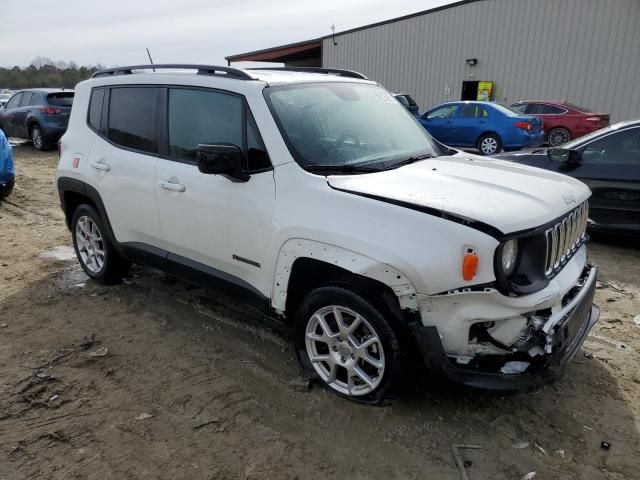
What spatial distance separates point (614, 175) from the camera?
219 inches

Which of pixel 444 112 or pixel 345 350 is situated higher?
pixel 444 112

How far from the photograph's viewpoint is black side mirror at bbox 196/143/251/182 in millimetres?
2957

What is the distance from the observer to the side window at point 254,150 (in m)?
3.14

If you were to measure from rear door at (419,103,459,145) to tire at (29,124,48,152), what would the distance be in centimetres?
1090

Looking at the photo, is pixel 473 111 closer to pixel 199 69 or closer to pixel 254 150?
pixel 199 69

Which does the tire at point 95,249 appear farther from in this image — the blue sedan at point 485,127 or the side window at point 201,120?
the blue sedan at point 485,127

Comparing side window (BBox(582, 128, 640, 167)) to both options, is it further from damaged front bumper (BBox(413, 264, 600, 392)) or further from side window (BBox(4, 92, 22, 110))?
side window (BBox(4, 92, 22, 110))

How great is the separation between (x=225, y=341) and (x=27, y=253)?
3.51 metres

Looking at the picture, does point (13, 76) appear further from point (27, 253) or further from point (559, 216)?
point (559, 216)

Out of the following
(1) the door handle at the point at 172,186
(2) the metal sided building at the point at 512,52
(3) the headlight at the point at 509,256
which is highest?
(2) the metal sided building at the point at 512,52

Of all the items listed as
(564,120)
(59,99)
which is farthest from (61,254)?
(564,120)

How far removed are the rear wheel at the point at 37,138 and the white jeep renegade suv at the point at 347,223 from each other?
453 inches

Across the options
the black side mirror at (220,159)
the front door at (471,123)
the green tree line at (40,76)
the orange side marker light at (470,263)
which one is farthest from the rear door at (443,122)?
the green tree line at (40,76)

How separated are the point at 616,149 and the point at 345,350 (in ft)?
14.7
